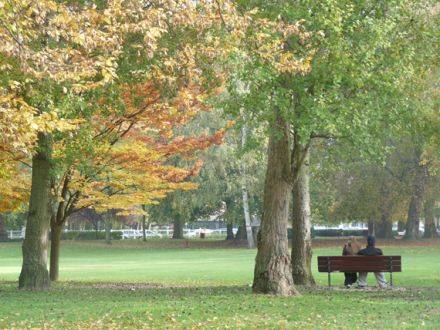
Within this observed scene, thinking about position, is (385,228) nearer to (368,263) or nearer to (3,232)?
(3,232)

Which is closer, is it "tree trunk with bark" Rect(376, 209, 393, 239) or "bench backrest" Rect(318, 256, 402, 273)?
"bench backrest" Rect(318, 256, 402, 273)

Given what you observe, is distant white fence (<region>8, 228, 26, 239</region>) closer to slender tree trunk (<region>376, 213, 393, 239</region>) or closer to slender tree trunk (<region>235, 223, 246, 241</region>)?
slender tree trunk (<region>235, 223, 246, 241</region>)

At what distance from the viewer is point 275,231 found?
16766mm

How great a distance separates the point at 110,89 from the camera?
16812 millimetres

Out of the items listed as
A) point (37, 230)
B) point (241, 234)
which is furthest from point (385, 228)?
point (37, 230)

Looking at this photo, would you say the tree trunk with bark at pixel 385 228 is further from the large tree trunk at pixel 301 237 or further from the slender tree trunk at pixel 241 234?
the large tree trunk at pixel 301 237

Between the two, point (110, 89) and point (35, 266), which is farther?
point (35, 266)

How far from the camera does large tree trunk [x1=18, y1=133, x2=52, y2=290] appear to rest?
18.9 meters

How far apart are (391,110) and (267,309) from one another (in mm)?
5607

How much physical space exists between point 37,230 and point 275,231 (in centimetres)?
602

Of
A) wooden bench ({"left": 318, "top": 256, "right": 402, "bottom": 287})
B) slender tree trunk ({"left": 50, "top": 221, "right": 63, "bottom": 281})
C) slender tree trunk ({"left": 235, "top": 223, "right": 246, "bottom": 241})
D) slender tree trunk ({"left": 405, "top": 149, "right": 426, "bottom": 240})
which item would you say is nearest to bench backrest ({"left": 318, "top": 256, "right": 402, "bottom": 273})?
wooden bench ({"left": 318, "top": 256, "right": 402, "bottom": 287})

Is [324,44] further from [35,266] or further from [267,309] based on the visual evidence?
[35,266]

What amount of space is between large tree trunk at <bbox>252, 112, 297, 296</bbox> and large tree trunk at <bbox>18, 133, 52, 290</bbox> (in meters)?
5.50

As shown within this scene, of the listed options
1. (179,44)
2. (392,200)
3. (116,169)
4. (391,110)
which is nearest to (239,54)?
(179,44)
